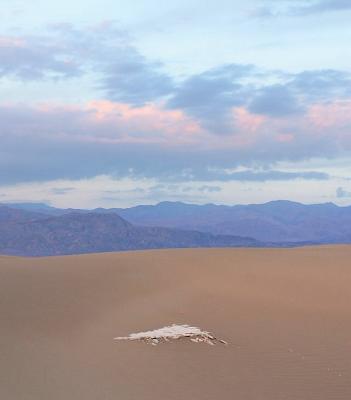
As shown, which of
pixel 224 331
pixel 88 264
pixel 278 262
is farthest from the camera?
pixel 278 262

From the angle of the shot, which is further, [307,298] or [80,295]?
[307,298]

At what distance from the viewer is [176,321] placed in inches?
492

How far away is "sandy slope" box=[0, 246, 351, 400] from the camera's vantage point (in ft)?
28.2

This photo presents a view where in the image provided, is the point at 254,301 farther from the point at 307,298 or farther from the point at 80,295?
the point at 80,295

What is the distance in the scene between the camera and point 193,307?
45.8 ft

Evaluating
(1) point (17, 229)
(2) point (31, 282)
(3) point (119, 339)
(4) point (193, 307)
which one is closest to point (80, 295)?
(2) point (31, 282)

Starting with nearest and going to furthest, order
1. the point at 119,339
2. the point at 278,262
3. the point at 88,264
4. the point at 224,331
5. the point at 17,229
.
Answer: the point at 119,339, the point at 224,331, the point at 88,264, the point at 278,262, the point at 17,229

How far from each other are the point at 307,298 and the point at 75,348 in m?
7.14

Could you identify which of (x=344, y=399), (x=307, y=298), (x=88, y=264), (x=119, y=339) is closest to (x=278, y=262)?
(x=307, y=298)

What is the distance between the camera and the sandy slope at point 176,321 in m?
8.61

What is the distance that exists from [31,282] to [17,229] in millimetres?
190843

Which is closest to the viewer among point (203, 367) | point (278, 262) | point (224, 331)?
point (203, 367)

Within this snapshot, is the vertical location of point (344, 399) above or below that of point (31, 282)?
below

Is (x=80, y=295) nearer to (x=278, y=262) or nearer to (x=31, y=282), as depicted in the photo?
(x=31, y=282)
